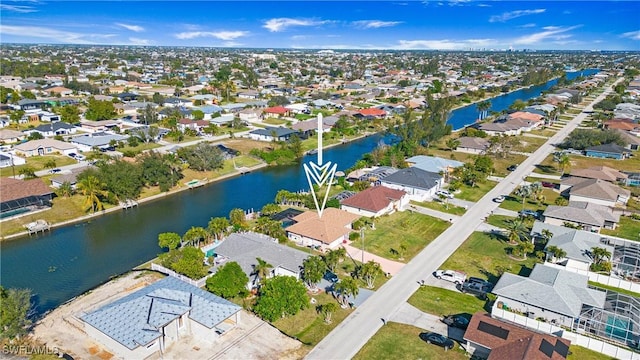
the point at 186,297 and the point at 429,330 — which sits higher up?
the point at 186,297

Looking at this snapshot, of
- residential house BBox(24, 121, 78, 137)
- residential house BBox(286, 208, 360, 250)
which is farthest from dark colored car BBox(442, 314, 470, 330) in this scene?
residential house BBox(24, 121, 78, 137)

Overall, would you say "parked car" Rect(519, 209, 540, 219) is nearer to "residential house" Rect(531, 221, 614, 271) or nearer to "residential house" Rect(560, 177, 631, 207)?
"residential house" Rect(531, 221, 614, 271)

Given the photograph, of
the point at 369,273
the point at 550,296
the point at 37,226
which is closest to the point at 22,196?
the point at 37,226

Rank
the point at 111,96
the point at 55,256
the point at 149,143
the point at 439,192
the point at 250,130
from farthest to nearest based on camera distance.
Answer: the point at 111,96
the point at 250,130
the point at 149,143
the point at 439,192
the point at 55,256

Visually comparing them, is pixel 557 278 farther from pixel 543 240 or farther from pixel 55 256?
pixel 55 256

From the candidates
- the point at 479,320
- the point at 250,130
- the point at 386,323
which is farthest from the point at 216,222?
the point at 250,130

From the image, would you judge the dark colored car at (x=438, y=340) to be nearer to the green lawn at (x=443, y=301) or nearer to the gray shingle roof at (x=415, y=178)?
the green lawn at (x=443, y=301)

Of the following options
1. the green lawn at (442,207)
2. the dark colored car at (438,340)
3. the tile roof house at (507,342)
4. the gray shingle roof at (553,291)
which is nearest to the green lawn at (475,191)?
the green lawn at (442,207)
